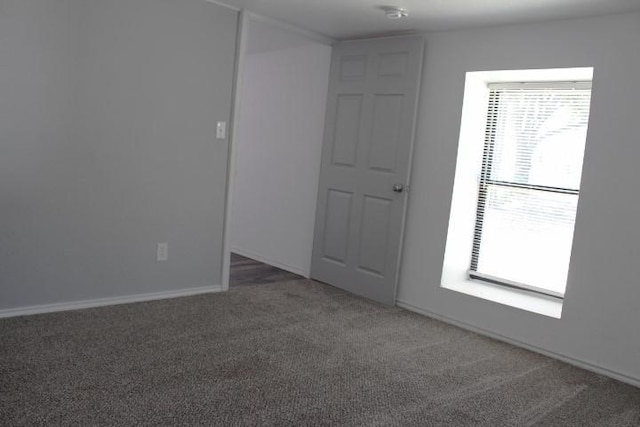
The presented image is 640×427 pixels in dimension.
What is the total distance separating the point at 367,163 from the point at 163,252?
166cm

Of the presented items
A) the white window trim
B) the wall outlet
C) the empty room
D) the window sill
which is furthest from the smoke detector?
the wall outlet

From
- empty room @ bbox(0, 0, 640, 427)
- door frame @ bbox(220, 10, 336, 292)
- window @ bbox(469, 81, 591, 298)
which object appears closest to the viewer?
empty room @ bbox(0, 0, 640, 427)

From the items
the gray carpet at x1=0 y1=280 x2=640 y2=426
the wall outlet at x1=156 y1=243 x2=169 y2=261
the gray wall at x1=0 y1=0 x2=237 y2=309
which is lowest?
the gray carpet at x1=0 y1=280 x2=640 y2=426

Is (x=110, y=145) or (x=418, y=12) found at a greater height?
(x=418, y=12)

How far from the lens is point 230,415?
231 centimetres

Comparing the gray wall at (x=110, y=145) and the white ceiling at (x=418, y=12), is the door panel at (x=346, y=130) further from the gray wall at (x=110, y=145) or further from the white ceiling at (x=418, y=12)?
the gray wall at (x=110, y=145)

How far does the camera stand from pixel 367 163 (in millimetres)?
4281

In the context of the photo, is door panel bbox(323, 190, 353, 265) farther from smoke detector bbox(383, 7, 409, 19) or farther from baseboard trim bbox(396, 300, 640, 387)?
smoke detector bbox(383, 7, 409, 19)

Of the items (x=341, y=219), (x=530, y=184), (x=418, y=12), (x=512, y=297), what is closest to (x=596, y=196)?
(x=530, y=184)

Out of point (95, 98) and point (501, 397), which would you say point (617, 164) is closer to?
point (501, 397)

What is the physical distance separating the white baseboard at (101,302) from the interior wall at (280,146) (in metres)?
1.10

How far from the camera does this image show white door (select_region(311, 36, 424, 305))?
4.07 m

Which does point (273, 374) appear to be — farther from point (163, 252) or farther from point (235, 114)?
point (235, 114)

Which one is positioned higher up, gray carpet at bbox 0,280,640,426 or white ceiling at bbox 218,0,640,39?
white ceiling at bbox 218,0,640,39
